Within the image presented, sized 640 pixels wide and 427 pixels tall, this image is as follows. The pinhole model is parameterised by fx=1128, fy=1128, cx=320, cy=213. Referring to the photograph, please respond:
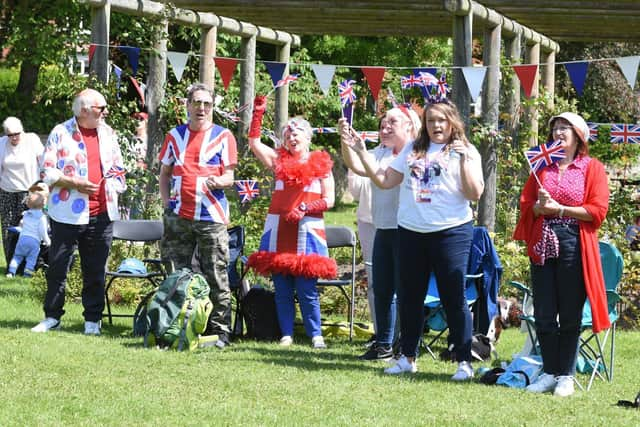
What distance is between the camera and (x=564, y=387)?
20.4ft

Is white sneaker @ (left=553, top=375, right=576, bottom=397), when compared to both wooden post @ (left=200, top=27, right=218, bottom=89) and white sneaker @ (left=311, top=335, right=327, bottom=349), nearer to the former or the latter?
white sneaker @ (left=311, top=335, right=327, bottom=349)

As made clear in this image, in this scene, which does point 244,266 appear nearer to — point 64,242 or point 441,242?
point 64,242

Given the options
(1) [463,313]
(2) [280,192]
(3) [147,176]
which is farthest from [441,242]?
(3) [147,176]

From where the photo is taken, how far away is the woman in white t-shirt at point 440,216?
21.2ft

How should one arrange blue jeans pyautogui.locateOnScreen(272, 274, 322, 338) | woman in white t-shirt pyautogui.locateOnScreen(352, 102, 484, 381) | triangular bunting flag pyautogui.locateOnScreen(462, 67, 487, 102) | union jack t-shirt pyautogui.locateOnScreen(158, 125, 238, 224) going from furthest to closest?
triangular bunting flag pyautogui.locateOnScreen(462, 67, 487, 102), blue jeans pyautogui.locateOnScreen(272, 274, 322, 338), union jack t-shirt pyautogui.locateOnScreen(158, 125, 238, 224), woman in white t-shirt pyautogui.locateOnScreen(352, 102, 484, 381)

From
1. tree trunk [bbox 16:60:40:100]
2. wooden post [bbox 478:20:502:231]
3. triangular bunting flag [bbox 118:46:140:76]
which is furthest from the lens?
tree trunk [bbox 16:60:40:100]

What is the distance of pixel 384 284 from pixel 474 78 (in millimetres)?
Answer: 2644

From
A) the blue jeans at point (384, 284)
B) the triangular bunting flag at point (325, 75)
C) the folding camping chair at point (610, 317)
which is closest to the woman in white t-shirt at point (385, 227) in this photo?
the blue jeans at point (384, 284)

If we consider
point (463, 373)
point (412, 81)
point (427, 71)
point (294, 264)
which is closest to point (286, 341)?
point (294, 264)

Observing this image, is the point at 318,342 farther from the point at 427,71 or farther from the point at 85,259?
the point at 427,71

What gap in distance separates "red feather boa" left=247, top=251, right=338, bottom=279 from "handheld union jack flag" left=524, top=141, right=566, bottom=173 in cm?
201

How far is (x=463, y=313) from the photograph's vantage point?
6.58 metres

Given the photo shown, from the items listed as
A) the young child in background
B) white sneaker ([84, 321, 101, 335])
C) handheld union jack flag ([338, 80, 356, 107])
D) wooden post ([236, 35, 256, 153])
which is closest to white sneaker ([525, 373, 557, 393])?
handheld union jack flag ([338, 80, 356, 107])

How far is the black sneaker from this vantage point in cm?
731
